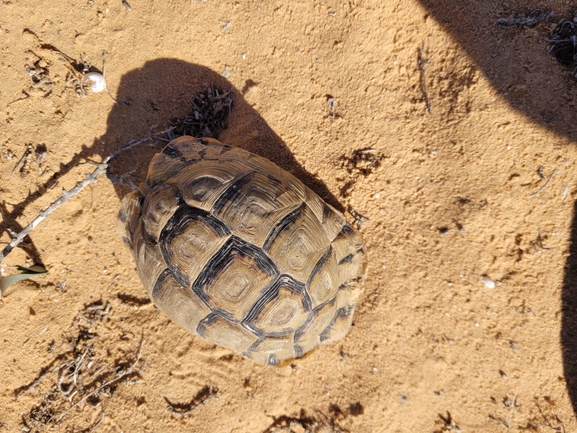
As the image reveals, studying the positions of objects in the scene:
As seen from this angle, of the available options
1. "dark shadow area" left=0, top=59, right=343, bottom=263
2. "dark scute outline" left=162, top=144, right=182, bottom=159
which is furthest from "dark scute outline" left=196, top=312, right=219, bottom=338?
"dark shadow area" left=0, top=59, right=343, bottom=263

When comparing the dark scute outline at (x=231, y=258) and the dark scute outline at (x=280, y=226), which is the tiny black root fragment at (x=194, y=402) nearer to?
the dark scute outline at (x=231, y=258)

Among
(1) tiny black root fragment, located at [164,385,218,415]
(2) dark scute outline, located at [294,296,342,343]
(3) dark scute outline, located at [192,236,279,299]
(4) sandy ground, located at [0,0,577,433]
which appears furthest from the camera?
(1) tiny black root fragment, located at [164,385,218,415]

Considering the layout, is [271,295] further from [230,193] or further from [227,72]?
[227,72]

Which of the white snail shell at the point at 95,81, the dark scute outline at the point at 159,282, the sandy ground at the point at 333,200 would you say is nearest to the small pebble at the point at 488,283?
the sandy ground at the point at 333,200

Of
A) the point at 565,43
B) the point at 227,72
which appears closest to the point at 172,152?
the point at 227,72

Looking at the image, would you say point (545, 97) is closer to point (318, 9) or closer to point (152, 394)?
point (318, 9)

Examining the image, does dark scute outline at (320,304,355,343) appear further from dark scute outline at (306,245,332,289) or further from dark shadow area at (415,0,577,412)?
dark shadow area at (415,0,577,412)
